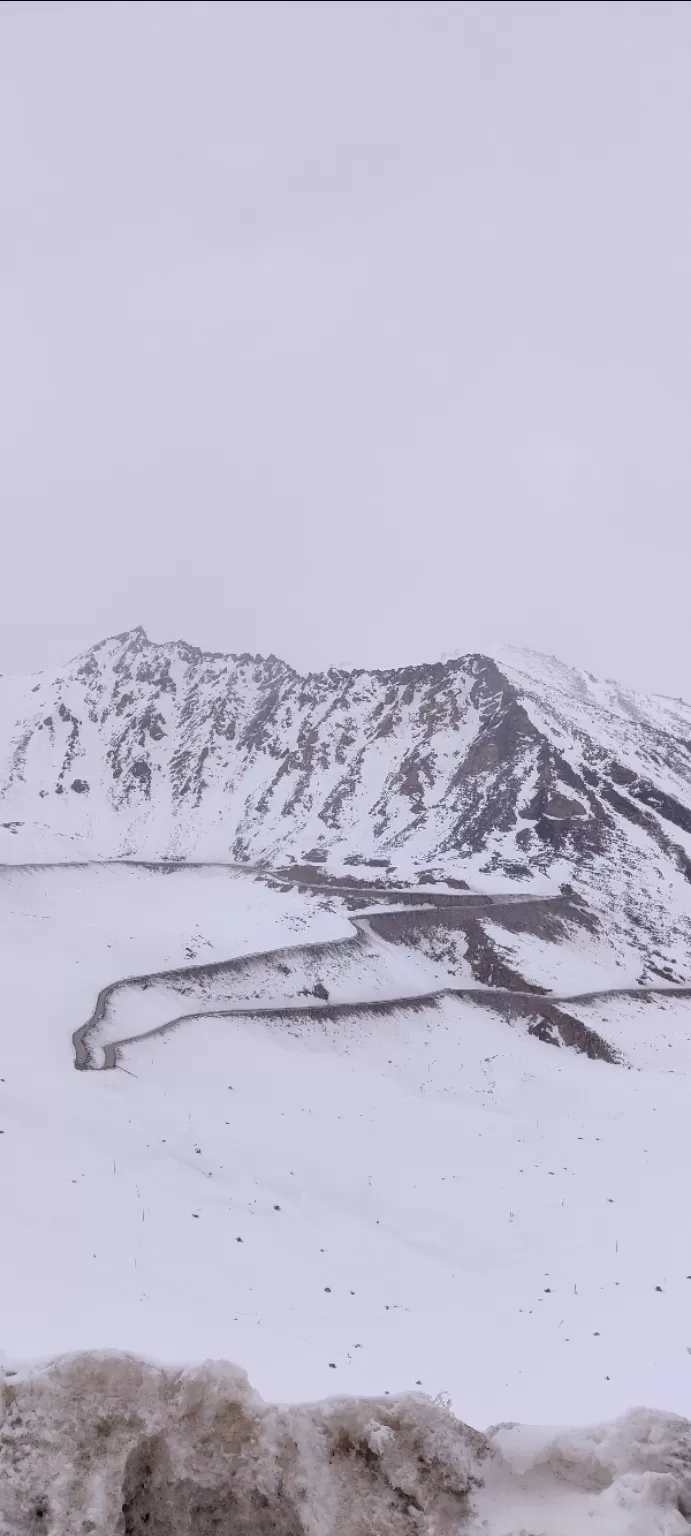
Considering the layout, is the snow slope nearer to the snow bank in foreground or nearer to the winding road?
the winding road

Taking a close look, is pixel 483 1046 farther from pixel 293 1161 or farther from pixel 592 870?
pixel 592 870

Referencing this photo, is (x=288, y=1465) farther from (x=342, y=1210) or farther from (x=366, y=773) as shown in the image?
(x=366, y=773)

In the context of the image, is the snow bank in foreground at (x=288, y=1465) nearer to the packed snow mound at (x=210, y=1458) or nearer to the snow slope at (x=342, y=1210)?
the packed snow mound at (x=210, y=1458)

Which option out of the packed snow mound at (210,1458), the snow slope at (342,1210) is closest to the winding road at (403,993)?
the snow slope at (342,1210)

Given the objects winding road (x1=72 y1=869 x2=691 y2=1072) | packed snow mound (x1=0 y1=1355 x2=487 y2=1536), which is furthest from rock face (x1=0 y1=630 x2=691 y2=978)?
packed snow mound (x1=0 y1=1355 x2=487 y2=1536)

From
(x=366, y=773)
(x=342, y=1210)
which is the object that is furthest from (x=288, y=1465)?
(x=366, y=773)

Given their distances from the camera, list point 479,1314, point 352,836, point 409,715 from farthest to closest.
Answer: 1. point 409,715
2. point 352,836
3. point 479,1314

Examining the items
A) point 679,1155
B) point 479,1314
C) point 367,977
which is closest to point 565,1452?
point 479,1314
